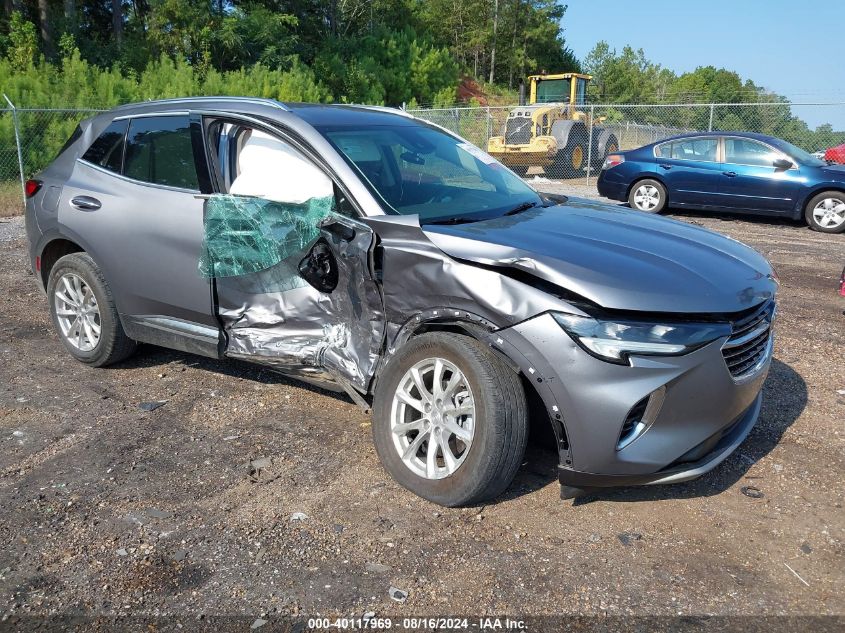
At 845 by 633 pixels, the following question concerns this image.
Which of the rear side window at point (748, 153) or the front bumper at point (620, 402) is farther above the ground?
the rear side window at point (748, 153)

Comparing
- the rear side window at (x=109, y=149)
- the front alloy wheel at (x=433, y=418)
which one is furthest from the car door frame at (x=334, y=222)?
the rear side window at (x=109, y=149)

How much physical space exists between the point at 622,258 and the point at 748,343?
688 mm

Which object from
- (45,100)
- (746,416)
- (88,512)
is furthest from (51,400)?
(45,100)

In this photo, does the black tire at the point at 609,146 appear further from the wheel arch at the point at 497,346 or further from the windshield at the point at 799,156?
the wheel arch at the point at 497,346

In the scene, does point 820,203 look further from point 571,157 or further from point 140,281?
point 140,281

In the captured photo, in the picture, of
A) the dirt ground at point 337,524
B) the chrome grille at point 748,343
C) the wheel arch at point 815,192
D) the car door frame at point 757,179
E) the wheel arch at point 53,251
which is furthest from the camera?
the car door frame at point 757,179

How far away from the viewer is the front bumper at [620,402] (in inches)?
112

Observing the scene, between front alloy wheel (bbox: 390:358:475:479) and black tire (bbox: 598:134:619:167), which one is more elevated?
black tire (bbox: 598:134:619:167)

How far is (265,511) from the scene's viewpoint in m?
3.32

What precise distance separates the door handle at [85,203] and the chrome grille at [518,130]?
16.0m

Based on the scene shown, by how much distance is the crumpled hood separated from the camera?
9.64 feet

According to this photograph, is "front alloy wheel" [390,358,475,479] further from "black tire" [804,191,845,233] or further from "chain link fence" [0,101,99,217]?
"chain link fence" [0,101,99,217]

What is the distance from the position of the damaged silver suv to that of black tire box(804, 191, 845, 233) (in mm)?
8891

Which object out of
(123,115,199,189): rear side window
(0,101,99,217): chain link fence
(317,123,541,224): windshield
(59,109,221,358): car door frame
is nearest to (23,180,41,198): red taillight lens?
(59,109,221,358): car door frame
